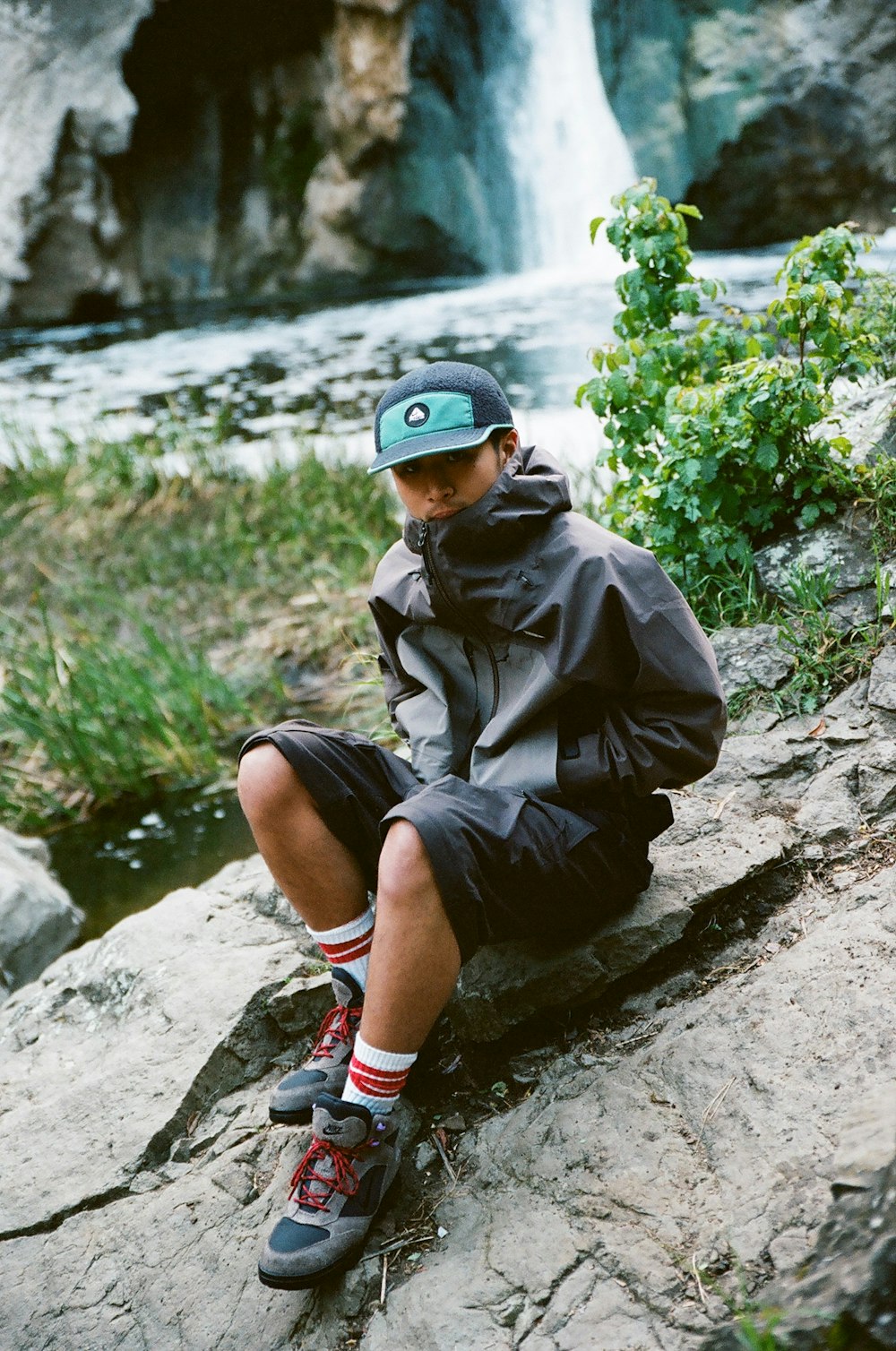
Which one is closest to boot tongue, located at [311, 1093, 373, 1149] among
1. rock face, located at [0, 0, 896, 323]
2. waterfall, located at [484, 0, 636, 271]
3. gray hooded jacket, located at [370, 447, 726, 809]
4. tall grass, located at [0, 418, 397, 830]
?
Answer: gray hooded jacket, located at [370, 447, 726, 809]

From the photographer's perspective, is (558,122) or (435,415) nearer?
(435,415)

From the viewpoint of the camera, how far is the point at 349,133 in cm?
1438

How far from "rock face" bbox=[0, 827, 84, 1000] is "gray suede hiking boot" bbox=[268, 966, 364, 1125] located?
1.60 m

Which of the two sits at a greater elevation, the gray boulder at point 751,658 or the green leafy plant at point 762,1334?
the gray boulder at point 751,658

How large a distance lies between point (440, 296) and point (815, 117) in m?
4.82

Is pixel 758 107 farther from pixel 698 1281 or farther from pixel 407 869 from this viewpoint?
pixel 698 1281

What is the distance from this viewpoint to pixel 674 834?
8.29 feet

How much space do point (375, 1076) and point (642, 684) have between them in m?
0.82

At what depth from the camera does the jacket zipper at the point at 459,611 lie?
2.05 metres

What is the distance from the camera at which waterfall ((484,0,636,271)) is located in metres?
13.6

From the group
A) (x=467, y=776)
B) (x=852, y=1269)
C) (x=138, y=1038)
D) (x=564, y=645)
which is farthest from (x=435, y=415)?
(x=138, y=1038)

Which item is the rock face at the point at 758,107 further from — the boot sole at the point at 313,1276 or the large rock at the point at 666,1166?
the boot sole at the point at 313,1276

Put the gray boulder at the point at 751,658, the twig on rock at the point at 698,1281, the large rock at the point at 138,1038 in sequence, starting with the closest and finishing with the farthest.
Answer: the twig on rock at the point at 698,1281
the large rock at the point at 138,1038
the gray boulder at the point at 751,658

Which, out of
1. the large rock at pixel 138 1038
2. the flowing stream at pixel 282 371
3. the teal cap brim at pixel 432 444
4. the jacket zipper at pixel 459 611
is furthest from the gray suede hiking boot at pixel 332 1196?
the flowing stream at pixel 282 371
